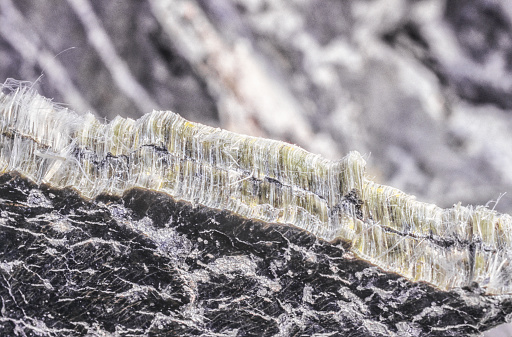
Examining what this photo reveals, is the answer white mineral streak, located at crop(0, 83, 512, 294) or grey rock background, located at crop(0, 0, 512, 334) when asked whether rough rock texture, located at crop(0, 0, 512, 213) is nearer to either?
grey rock background, located at crop(0, 0, 512, 334)

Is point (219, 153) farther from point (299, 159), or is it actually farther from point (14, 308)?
point (14, 308)

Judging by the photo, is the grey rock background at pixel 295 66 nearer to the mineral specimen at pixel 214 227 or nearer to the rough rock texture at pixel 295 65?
the rough rock texture at pixel 295 65

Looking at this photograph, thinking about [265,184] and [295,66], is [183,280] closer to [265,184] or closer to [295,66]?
[265,184]

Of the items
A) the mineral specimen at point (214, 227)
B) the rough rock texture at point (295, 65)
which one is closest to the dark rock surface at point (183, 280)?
the mineral specimen at point (214, 227)

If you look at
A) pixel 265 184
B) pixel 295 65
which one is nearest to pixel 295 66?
pixel 295 65

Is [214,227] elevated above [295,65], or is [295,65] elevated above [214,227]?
[295,65]

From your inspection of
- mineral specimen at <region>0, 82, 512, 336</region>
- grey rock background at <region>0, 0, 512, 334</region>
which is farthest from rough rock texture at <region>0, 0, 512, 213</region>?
mineral specimen at <region>0, 82, 512, 336</region>

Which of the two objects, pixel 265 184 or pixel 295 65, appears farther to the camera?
pixel 295 65
